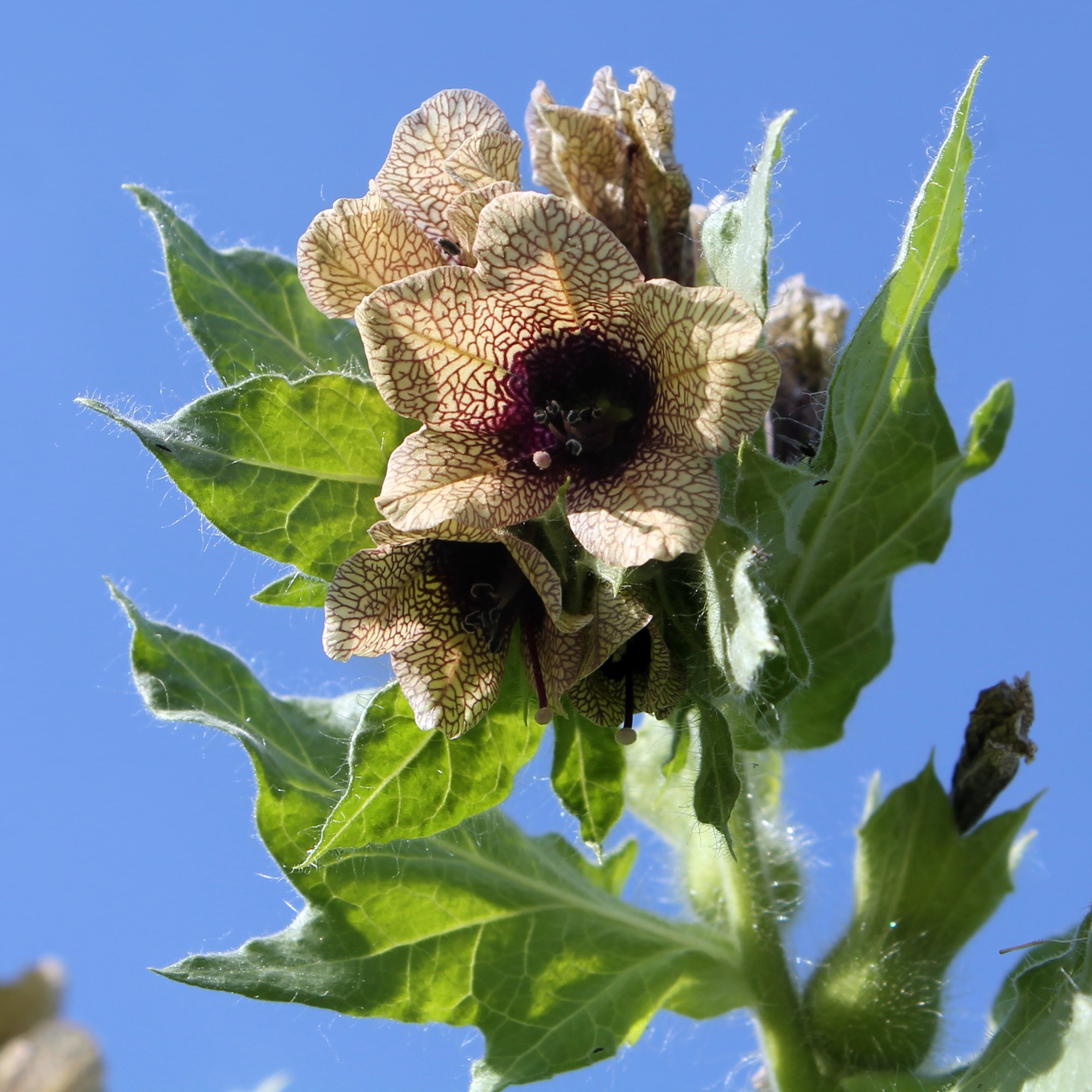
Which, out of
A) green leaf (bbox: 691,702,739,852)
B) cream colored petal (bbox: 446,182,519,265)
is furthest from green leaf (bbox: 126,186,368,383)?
green leaf (bbox: 691,702,739,852)

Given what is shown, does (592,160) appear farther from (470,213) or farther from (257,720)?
(257,720)

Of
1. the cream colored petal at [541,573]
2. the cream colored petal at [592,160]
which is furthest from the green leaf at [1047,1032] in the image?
the cream colored petal at [592,160]

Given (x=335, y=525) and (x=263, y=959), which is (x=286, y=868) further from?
(x=335, y=525)

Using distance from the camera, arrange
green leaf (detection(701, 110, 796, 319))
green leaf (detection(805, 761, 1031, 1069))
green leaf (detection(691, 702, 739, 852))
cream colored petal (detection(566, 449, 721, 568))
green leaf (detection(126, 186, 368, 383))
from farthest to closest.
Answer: green leaf (detection(805, 761, 1031, 1069)) < green leaf (detection(126, 186, 368, 383)) < green leaf (detection(691, 702, 739, 852)) < green leaf (detection(701, 110, 796, 319)) < cream colored petal (detection(566, 449, 721, 568))

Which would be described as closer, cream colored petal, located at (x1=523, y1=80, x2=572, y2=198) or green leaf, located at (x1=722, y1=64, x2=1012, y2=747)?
Answer: green leaf, located at (x1=722, y1=64, x2=1012, y2=747)

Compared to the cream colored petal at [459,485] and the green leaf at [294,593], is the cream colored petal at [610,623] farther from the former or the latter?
the green leaf at [294,593]

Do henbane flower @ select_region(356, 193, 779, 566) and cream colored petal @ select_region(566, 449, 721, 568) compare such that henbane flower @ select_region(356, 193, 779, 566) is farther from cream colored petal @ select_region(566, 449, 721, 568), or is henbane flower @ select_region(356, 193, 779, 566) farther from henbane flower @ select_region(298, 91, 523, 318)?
henbane flower @ select_region(298, 91, 523, 318)
